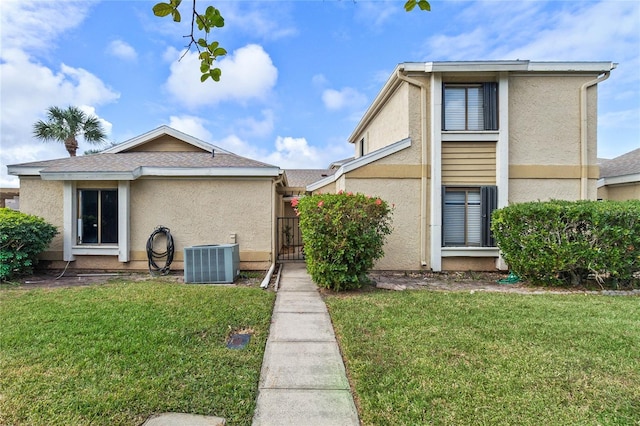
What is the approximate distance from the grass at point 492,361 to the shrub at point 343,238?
36.6 inches

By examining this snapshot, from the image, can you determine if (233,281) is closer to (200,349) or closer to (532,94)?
(200,349)

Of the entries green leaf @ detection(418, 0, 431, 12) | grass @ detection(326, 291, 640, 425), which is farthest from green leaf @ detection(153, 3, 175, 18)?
grass @ detection(326, 291, 640, 425)

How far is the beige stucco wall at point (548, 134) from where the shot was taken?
9.11m

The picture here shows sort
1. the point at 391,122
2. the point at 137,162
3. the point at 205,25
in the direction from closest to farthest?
the point at 205,25, the point at 137,162, the point at 391,122

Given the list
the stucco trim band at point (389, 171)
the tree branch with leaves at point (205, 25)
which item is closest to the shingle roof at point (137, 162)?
the stucco trim band at point (389, 171)

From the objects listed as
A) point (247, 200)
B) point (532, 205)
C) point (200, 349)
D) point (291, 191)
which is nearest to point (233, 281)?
point (247, 200)

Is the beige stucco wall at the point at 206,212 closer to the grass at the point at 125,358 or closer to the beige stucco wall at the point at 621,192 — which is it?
the grass at the point at 125,358

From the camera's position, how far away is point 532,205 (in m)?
7.47

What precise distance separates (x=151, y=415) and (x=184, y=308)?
295 cm

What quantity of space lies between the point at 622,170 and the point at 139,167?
688 inches

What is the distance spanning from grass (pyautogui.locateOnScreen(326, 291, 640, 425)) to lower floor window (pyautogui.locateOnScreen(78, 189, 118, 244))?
7.47 m

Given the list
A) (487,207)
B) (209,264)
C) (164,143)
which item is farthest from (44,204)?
(487,207)

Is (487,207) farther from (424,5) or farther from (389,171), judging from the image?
(424,5)

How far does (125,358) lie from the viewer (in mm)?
3549
